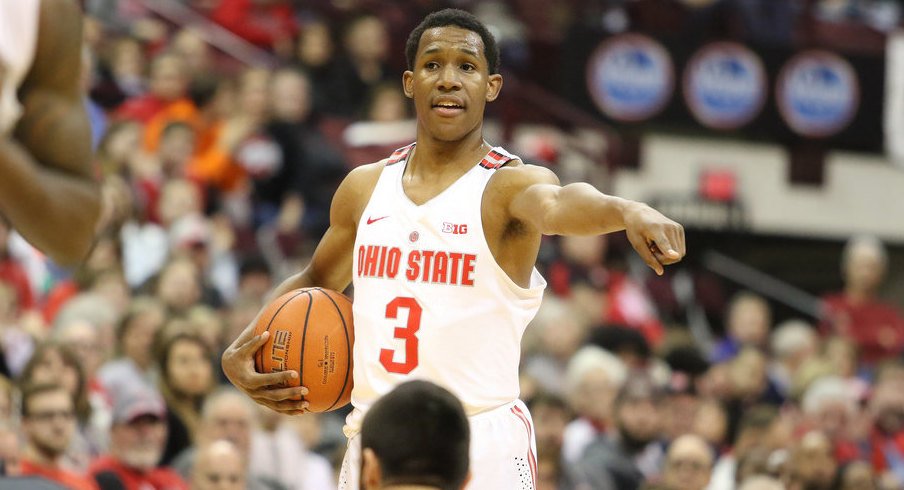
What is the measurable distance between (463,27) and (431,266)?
77 centimetres

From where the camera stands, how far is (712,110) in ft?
53.1

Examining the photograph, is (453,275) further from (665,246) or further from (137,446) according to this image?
(137,446)

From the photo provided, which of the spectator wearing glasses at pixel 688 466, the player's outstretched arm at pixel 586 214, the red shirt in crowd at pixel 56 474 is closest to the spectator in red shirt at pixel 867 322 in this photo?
the spectator wearing glasses at pixel 688 466

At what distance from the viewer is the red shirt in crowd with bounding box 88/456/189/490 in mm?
7070

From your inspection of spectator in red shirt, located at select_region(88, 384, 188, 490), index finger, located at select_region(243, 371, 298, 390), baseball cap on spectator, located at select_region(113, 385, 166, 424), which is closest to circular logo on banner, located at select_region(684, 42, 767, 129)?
baseball cap on spectator, located at select_region(113, 385, 166, 424)

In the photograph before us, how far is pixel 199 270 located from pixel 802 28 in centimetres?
888

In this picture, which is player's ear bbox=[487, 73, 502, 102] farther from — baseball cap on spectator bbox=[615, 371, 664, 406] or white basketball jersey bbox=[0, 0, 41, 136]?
baseball cap on spectator bbox=[615, 371, 664, 406]

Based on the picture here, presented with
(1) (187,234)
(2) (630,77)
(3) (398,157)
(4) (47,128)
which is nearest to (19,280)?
(1) (187,234)

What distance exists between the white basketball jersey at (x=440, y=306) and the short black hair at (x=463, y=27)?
35cm

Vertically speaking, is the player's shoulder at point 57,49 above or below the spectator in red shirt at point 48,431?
above

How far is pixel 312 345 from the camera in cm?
487

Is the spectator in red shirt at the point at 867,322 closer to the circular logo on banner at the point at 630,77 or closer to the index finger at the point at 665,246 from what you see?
the circular logo on banner at the point at 630,77

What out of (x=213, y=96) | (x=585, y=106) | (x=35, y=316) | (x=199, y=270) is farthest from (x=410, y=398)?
(x=585, y=106)

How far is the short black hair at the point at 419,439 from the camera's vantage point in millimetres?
2836
